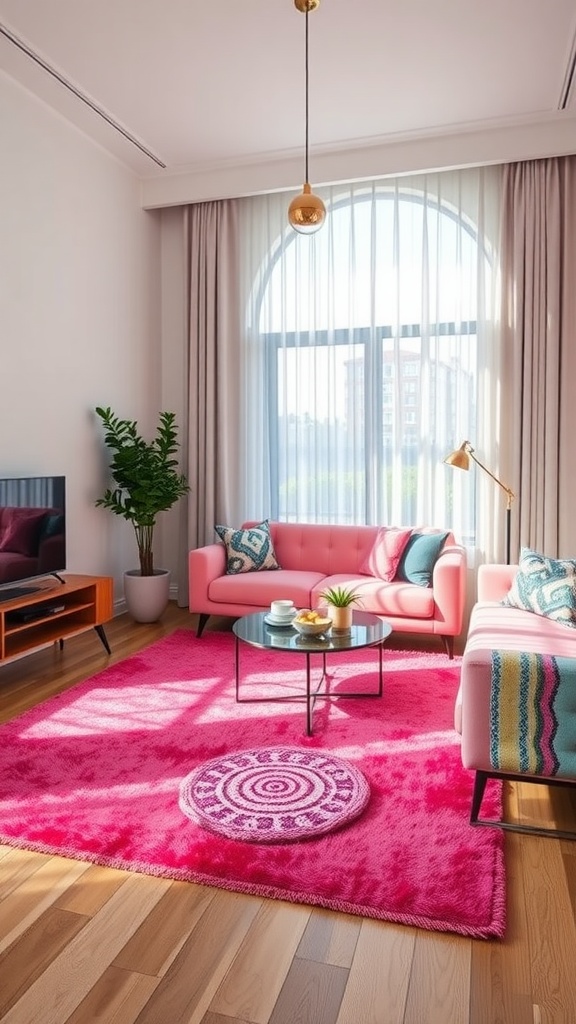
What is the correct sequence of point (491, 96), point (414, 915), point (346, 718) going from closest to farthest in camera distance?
1. point (414, 915)
2. point (346, 718)
3. point (491, 96)

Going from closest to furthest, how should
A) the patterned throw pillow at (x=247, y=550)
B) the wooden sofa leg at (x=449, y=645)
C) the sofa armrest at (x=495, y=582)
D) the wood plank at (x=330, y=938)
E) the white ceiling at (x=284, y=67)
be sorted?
the wood plank at (x=330, y=938), the white ceiling at (x=284, y=67), the sofa armrest at (x=495, y=582), the wooden sofa leg at (x=449, y=645), the patterned throw pillow at (x=247, y=550)

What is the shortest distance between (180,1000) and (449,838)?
97cm

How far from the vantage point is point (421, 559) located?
4.37 meters

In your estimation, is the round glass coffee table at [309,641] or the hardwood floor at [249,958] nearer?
the hardwood floor at [249,958]

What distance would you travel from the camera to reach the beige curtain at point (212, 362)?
5363mm

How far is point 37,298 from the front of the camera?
13.9 feet

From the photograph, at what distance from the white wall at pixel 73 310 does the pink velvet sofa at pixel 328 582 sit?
94 centimetres

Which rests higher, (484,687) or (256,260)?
(256,260)

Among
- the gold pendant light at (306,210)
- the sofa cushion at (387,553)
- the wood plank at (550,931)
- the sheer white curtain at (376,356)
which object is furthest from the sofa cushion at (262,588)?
the wood plank at (550,931)

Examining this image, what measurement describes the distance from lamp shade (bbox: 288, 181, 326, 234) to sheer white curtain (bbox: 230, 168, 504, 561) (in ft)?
6.25

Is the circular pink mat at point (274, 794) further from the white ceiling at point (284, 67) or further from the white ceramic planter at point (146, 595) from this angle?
the white ceiling at point (284, 67)

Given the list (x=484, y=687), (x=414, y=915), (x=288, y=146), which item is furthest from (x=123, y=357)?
(x=414, y=915)

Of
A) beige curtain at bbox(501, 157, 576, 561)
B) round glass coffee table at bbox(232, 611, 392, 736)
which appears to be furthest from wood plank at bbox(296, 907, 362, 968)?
beige curtain at bbox(501, 157, 576, 561)

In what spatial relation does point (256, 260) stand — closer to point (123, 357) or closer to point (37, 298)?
point (123, 357)
